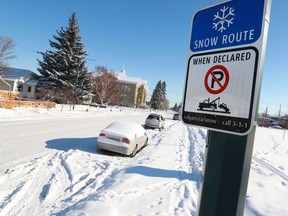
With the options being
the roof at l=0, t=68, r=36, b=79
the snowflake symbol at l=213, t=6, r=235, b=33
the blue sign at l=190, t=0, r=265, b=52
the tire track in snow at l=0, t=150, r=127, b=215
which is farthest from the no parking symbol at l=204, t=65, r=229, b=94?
the roof at l=0, t=68, r=36, b=79

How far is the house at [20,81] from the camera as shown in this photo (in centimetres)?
4873

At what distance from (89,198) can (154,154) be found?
5514 mm

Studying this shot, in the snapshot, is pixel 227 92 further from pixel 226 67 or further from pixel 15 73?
pixel 15 73

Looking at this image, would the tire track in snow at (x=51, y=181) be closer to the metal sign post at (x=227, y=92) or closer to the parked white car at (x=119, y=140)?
the parked white car at (x=119, y=140)

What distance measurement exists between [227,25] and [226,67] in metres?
0.27

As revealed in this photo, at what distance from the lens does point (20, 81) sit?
49.7 meters

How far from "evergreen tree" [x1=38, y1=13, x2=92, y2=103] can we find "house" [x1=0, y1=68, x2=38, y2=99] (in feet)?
32.2

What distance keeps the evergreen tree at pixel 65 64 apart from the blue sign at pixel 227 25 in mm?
38515

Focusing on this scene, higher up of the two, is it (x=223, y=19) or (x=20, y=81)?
(x=20, y=81)

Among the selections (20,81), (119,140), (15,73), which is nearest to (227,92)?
(119,140)

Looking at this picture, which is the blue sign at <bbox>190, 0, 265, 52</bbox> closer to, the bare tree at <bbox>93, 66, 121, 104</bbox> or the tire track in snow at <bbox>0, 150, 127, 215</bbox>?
the tire track in snow at <bbox>0, 150, 127, 215</bbox>

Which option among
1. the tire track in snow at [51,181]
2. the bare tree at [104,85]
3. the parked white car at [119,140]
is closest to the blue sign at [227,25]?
the tire track in snow at [51,181]

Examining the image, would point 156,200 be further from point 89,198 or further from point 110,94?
point 110,94

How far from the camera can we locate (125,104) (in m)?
102
